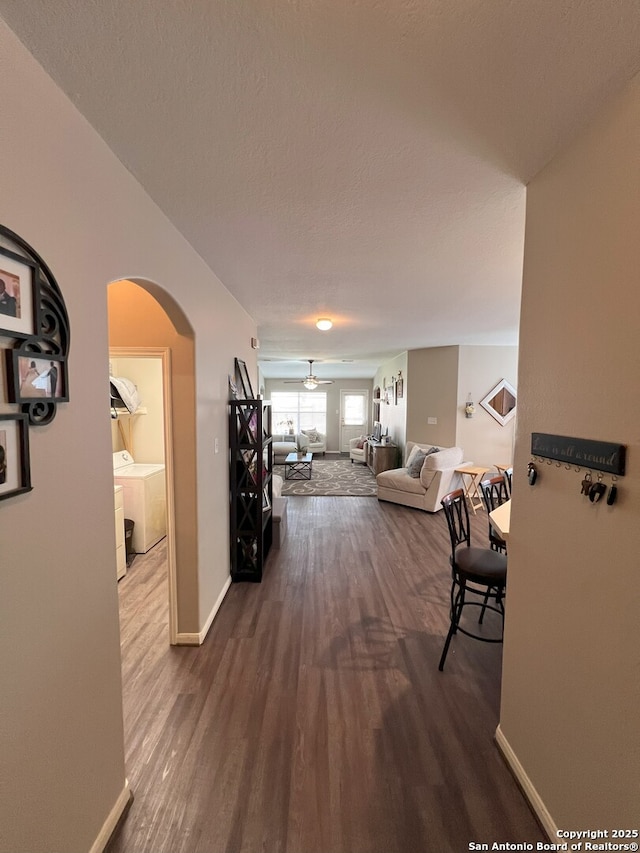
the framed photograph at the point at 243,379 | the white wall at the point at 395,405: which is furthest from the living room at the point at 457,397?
the framed photograph at the point at 243,379

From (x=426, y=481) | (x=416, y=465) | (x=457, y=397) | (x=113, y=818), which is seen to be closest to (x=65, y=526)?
(x=113, y=818)

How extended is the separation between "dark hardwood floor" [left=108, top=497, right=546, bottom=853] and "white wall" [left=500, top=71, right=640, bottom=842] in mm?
319

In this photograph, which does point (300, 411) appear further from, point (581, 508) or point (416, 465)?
point (581, 508)

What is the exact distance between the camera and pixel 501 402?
237 inches

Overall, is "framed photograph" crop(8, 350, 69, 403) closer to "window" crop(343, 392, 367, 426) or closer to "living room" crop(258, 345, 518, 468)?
"living room" crop(258, 345, 518, 468)

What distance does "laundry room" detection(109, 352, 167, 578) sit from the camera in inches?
142

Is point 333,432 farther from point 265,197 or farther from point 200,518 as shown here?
point 265,197

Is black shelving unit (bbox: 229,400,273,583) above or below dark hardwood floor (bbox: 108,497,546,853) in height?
above

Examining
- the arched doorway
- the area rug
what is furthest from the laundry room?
the area rug

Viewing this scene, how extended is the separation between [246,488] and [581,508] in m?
2.49

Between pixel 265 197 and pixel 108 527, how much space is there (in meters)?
1.54

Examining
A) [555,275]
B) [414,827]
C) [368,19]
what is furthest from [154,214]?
[414,827]

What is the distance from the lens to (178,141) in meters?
1.23

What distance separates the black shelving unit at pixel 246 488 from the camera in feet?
10.1
